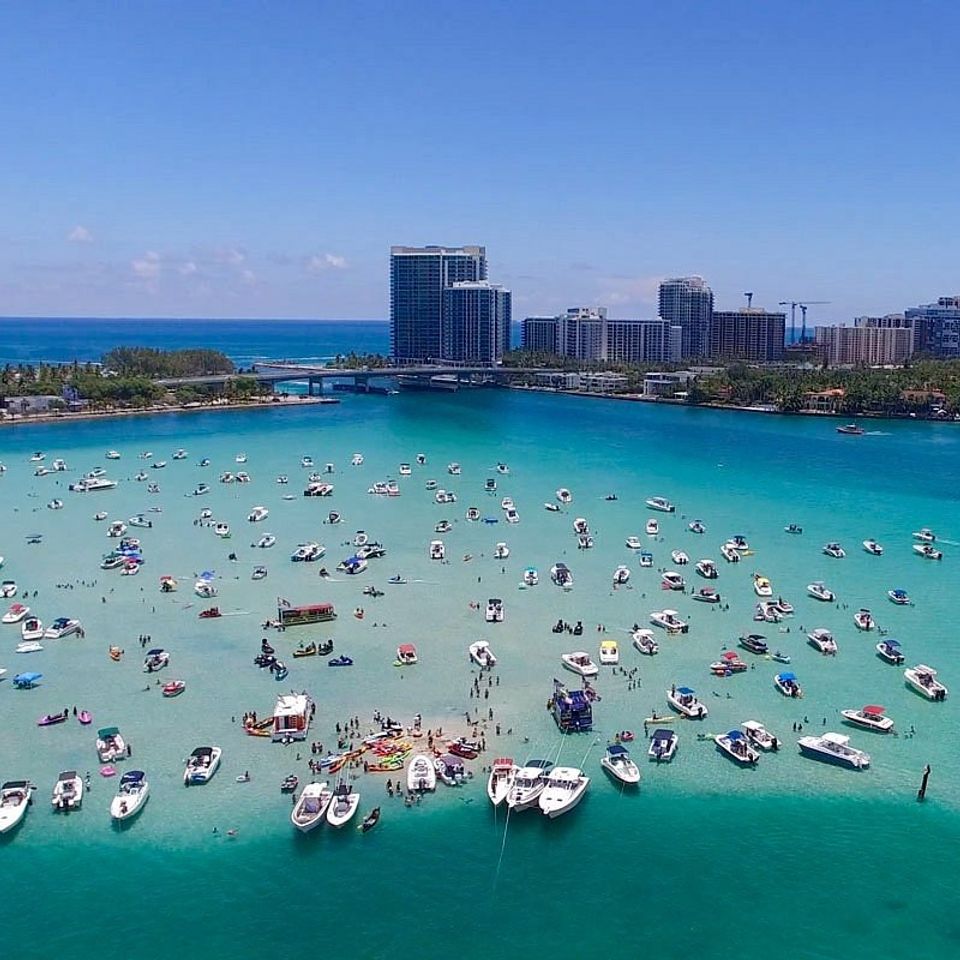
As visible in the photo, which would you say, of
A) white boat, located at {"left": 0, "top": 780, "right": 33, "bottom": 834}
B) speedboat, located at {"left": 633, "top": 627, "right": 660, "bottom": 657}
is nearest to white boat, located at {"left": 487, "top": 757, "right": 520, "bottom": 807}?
speedboat, located at {"left": 633, "top": 627, "right": 660, "bottom": 657}

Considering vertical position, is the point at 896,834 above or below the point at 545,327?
below

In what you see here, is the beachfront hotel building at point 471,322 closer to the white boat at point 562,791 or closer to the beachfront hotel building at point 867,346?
the beachfront hotel building at point 867,346

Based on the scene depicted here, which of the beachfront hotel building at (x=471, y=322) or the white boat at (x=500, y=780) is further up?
the beachfront hotel building at (x=471, y=322)

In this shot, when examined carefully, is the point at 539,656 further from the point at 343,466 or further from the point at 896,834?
the point at 343,466

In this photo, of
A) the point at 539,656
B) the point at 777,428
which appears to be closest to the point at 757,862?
the point at 539,656

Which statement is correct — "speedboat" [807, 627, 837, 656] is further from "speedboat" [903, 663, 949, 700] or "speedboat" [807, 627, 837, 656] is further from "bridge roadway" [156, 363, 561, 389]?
"bridge roadway" [156, 363, 561, 389]

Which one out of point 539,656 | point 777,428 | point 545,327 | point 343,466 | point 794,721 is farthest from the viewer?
point 545,327

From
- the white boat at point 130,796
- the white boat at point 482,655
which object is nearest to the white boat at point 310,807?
the white boat at point 130,796
